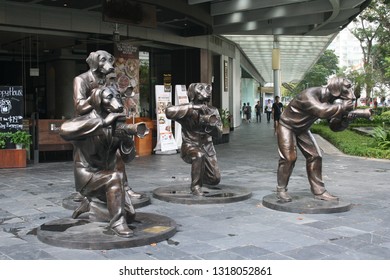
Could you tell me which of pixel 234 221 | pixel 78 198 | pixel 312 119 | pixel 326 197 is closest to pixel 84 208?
pixel 78 198

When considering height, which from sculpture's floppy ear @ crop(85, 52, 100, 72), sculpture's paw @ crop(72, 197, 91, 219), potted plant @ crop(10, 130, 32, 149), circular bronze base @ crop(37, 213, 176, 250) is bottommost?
circular bronze base @ crop(37, 213, 176, 250)

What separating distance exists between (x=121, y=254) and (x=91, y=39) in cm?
1232

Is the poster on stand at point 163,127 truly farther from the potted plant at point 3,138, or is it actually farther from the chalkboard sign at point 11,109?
the potted plant at point 3,138

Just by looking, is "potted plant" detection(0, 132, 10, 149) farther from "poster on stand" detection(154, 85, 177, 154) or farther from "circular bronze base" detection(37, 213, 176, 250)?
"circular bronze base" detection(37, 213, 176, 250)

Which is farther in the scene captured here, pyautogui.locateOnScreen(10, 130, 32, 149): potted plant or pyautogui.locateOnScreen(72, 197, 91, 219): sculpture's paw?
pyautogui.locateOnScreen(10, 130, 32, 149): potted plant

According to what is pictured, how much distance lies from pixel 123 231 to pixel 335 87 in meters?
3.44

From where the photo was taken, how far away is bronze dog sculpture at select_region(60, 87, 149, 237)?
5.19 meters

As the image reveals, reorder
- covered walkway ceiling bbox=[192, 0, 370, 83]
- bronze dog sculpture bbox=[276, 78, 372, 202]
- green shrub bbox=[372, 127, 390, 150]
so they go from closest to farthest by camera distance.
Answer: bronze dog sculpture bbox=[276, 78, 372, 202], green shrub bbox=[372, 127, 390, 150], covered walkway ceiling bbox=[192, 0, 370, 83]

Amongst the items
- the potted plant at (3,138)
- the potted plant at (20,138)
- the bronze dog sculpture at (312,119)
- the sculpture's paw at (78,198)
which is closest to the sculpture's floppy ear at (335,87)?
the bronze dog sculpture at (312,119)

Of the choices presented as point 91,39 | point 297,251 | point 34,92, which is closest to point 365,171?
point 297,251

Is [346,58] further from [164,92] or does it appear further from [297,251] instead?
[297,251]

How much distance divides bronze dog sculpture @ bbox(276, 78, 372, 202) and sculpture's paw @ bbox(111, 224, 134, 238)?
2.80 m

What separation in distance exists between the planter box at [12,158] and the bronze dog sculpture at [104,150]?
713 cm

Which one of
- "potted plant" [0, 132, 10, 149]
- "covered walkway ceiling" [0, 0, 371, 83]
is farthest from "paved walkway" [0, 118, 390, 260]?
"covered walkway ceiling" [0, 0, 371, 83]
